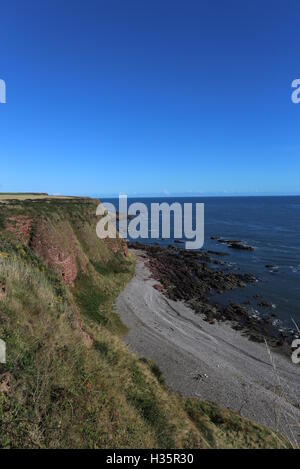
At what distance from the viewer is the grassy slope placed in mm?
6359

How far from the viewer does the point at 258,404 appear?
55.1 feet

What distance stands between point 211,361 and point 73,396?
1626 centimetres

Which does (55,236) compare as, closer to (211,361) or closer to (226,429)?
(211,361)

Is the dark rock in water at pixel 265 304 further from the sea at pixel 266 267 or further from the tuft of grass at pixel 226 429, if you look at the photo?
the tuft of grass at pixel 226 429

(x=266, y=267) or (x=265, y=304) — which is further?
(x=266, y=267)

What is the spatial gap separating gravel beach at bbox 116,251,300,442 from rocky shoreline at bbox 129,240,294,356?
75.4 inches

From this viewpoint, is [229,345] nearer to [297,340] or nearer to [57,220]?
[297,340]

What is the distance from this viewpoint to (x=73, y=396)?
7.56 metres

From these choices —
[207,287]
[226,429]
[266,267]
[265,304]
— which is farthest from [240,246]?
[226,429]

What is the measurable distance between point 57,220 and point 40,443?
28077 millimetres

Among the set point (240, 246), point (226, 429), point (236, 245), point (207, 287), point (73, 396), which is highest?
point (73, 396)
